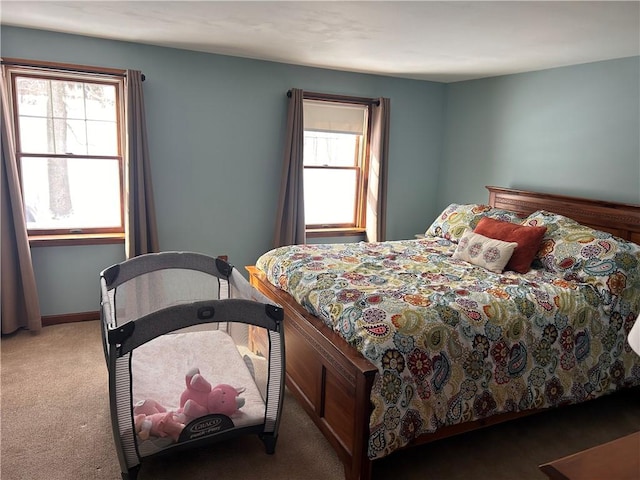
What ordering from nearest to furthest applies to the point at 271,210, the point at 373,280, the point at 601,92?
the point at 373,280, the point at 601,92, the point at 271,210

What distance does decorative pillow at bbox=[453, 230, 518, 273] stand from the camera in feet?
10.2

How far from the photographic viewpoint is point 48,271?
377 centimetres

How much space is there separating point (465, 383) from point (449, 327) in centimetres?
28

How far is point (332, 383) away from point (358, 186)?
2.91 metres

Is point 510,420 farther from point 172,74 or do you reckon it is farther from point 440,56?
point 172,74

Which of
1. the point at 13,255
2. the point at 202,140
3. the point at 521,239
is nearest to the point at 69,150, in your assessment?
the point at 13,255

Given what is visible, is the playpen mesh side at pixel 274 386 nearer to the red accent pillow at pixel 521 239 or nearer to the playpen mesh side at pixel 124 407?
the playpen mesh side at pixel 124 407

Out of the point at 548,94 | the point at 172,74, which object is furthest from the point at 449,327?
the point at 172,74

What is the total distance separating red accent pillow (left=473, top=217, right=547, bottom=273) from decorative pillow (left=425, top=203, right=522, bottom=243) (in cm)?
31

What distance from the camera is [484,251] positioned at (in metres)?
3.24

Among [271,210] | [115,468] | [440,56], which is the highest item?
[440,56]

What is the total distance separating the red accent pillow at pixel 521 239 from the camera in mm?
3107

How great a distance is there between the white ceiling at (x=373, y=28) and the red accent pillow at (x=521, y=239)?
1235 millimetres

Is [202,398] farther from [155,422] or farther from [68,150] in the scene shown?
[68,150]
